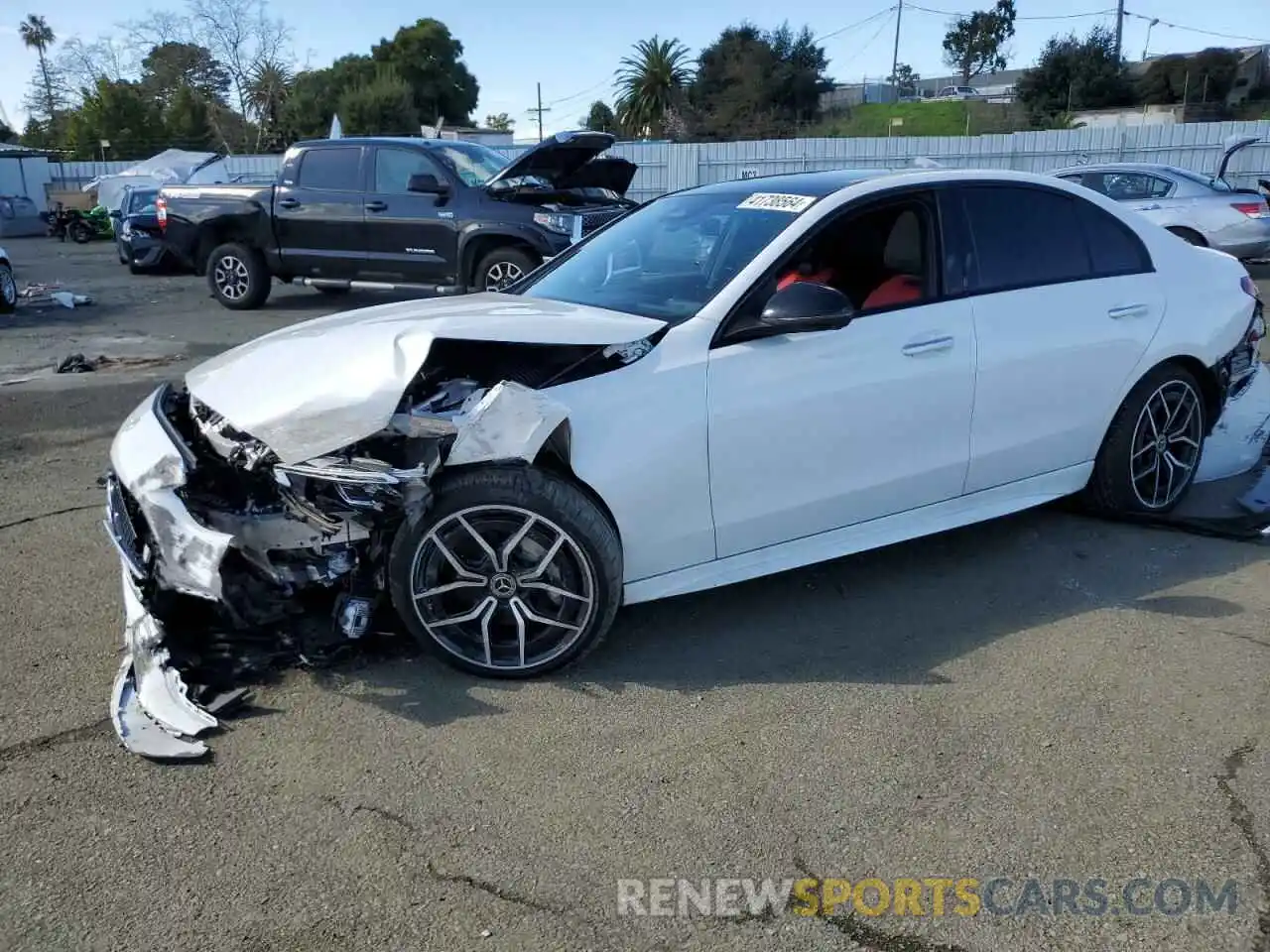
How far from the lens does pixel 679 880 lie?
2.61m

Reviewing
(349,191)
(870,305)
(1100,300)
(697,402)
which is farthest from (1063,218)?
(349,191)

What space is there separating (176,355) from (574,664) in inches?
321

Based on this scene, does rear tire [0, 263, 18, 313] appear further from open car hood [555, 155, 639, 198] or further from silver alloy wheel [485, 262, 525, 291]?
open car hood [555, 155, 639, 198]

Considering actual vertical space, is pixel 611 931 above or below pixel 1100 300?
below

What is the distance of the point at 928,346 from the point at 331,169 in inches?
389

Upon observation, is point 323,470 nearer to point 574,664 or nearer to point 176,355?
point 574,664

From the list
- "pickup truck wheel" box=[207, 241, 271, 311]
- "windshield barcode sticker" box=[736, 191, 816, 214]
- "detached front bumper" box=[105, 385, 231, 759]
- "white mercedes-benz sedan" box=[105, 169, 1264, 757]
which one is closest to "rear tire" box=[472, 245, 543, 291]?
"pickup truck wheel" box=[207, 241, 271, 311]

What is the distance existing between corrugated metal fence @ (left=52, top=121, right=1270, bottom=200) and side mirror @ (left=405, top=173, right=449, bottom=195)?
38.6 feet

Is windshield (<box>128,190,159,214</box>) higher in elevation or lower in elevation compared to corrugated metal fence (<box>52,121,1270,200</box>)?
lower

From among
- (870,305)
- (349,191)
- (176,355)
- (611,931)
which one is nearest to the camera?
(611,931)

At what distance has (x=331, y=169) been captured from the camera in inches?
482

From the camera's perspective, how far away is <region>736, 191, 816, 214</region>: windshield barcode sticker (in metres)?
4.18

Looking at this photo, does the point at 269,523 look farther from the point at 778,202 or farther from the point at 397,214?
the point at 397,214

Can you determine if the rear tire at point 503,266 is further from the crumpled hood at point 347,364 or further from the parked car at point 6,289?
the crumpled hood at point 347,364
